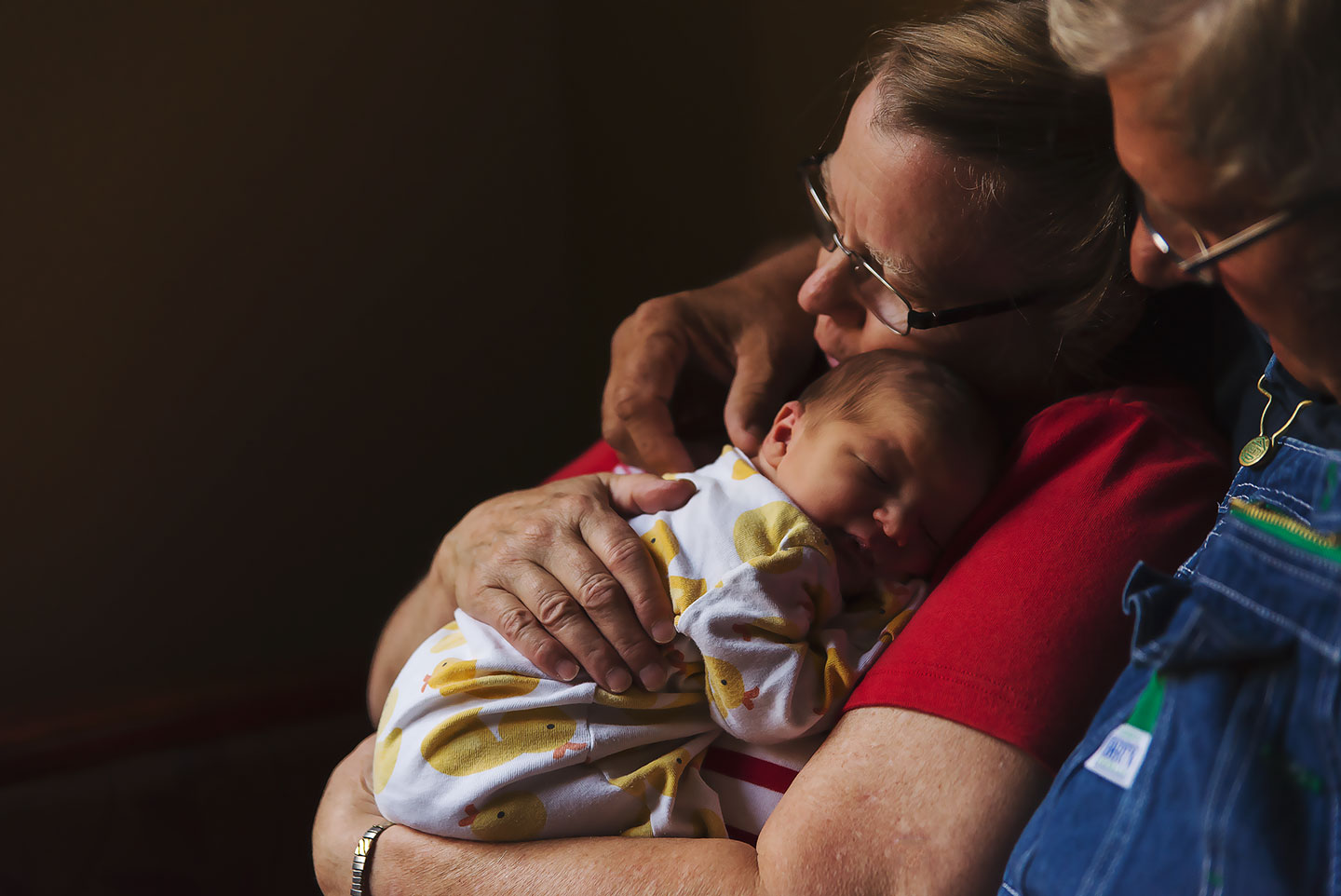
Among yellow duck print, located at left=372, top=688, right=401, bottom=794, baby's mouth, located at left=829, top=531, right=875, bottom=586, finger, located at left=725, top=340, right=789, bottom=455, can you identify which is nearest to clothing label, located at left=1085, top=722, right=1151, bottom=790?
baby's mouth, located at left=829, top=531, right=875, bottom=586

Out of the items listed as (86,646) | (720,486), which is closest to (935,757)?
(720,486)

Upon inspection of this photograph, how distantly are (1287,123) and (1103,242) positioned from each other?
462 mm

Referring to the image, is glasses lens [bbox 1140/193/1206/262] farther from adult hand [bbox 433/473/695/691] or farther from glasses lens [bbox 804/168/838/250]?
adult hand [bbox 433/473/695/691]

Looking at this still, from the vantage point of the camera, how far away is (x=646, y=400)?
4.73ft

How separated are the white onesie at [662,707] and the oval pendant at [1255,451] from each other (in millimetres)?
381

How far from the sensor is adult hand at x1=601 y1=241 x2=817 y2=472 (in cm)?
143

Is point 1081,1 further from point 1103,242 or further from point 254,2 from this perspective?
point 254,2

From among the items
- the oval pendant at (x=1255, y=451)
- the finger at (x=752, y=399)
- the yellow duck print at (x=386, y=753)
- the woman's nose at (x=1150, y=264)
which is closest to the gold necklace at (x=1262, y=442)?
the oval pendant at (x=1255, y=451)

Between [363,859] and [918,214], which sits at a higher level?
[918,214]

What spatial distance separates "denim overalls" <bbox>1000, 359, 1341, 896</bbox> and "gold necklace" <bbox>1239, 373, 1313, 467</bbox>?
0.8 inches

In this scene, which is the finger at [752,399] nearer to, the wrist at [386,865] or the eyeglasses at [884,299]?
the eyeglasses at [884,299]

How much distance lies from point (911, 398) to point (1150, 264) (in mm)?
313

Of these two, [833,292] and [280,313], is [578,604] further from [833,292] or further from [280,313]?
[280,313]

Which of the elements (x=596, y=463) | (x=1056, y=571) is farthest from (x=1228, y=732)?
(x=596, y=463)
